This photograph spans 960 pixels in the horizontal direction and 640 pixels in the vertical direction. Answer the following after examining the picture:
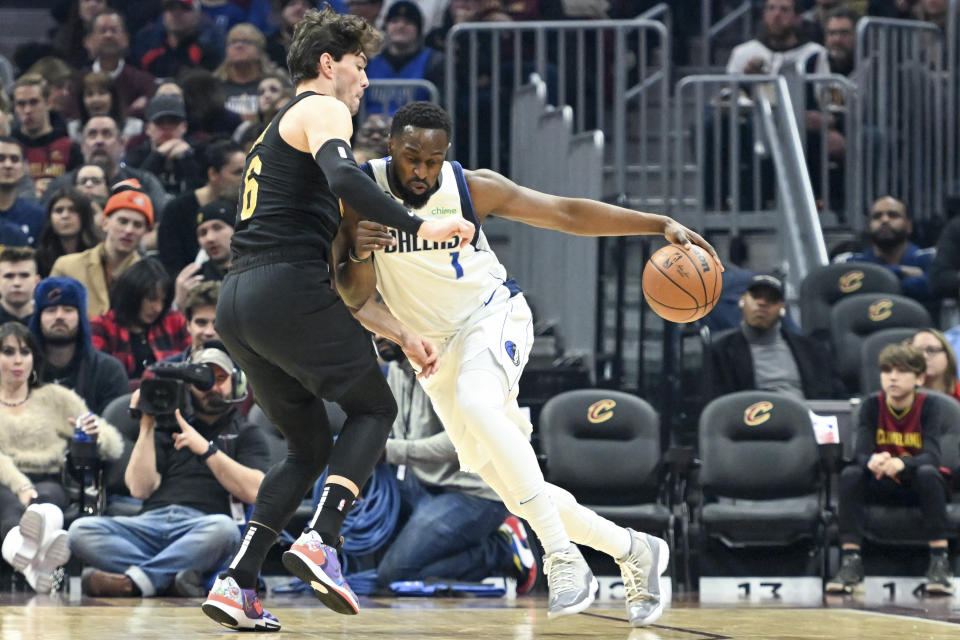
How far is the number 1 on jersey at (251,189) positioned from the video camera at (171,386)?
2563 mm

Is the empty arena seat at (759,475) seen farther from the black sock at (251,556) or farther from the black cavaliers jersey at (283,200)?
the black cavaliers jersey at (283,200)

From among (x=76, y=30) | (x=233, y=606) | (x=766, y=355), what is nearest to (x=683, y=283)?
(x=233, y=606)

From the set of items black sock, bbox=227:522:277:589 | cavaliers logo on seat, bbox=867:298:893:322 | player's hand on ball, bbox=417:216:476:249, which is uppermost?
player's hand on ball, bbox=417:216:476:249

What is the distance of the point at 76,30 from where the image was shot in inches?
546

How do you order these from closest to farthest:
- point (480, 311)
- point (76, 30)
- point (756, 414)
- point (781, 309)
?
point (480, 311) → point (756, 414) → point (781, 309) → point (76, 30)

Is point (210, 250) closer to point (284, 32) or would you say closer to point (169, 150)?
point (169, 150)

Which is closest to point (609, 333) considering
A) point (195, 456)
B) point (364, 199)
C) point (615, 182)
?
point (615, 182)

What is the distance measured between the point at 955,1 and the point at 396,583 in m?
7.33

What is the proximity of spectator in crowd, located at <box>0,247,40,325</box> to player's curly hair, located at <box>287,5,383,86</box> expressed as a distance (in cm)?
452

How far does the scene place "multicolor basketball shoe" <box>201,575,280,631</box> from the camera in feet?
16.5

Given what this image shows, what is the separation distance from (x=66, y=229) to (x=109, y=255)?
390mm

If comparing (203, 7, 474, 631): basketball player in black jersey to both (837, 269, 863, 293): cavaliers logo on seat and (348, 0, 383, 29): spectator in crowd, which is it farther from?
(348, 0, 383, 29): spectator in crowd

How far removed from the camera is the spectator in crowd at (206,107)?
11.8 meters

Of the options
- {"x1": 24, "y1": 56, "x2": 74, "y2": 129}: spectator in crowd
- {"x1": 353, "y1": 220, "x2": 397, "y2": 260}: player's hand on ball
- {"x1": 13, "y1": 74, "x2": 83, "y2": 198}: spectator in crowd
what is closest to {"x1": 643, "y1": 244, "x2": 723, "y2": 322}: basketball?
{"x1": 353, "y1": 220, "x2": 397, "y2": 260}: player's hand on ball
